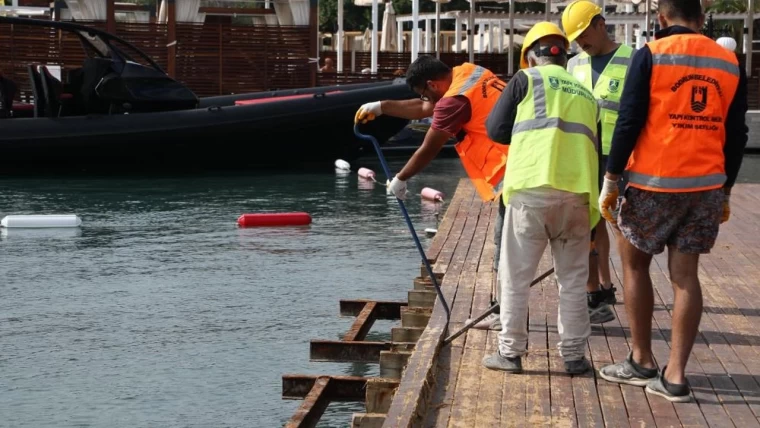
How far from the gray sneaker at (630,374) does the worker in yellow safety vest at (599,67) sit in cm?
113

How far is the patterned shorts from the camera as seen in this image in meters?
5.02

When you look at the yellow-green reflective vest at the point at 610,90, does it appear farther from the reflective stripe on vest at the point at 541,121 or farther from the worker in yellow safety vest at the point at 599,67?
the reflective stripe on vest at the point at 541,121

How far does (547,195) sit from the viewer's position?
5293 mm

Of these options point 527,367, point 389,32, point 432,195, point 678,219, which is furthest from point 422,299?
point 389,32

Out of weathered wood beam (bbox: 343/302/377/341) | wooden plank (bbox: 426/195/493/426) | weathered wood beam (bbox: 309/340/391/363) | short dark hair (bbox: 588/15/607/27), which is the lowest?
weathered wood beam (bbox: 343/302/377/341)

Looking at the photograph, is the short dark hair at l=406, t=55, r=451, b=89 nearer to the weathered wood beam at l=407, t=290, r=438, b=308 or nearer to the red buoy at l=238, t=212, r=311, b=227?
the weathered wood beam at l=407, t=290, r=438, b=308

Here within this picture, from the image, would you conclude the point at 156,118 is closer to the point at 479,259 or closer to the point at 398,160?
the point at 398,160

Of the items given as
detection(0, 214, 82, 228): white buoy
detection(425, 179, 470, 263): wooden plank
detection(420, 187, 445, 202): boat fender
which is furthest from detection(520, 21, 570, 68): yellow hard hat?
detection(420, 187, 445, 202): boat fender

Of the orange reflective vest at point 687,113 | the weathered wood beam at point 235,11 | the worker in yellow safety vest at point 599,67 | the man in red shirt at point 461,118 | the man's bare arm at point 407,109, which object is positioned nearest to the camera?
the orange reflective vest at point 687,113

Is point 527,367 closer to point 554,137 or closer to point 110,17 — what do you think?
point 554,137

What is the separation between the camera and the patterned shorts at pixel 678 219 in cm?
502

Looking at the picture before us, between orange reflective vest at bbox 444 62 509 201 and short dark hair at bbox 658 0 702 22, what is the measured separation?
103cm

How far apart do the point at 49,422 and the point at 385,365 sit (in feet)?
5.06

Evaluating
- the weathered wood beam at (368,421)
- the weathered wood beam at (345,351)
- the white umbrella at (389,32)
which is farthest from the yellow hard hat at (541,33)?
the white umbrella at (389,32)
